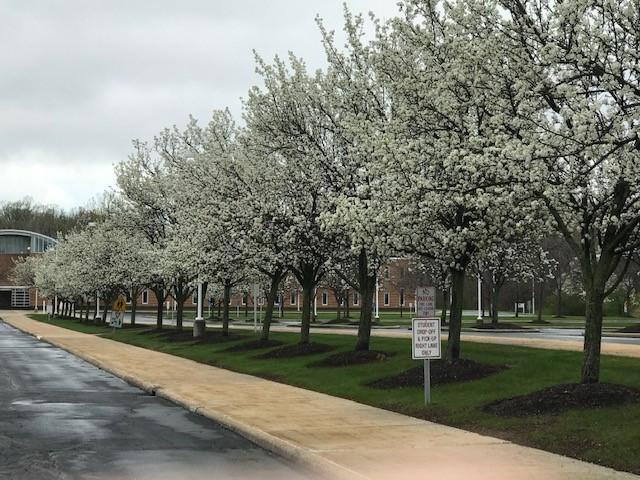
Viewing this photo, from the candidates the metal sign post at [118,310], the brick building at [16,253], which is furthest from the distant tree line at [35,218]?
the metal sign post at [118,310]

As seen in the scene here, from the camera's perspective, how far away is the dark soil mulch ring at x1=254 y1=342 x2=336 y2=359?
84.4 feet

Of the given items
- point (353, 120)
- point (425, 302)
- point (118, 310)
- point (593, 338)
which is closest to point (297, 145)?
point (353, 120)

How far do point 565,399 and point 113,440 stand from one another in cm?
695

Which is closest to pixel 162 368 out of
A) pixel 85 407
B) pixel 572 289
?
pixel 85 407

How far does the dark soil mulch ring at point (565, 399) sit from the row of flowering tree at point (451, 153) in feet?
1.70

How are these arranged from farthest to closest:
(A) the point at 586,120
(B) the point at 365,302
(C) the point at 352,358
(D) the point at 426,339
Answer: (B) the point at 365,302, (C) the point at 352,358, (D) the point at 426,339, (A) the point at 586,120

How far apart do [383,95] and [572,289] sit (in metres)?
54.0

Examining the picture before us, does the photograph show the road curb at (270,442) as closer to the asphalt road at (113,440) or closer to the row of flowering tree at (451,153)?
the asphalt road at (113,440)

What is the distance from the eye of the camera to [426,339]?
14.8 meters

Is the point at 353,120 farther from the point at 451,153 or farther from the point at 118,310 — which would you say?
the point at 118,310

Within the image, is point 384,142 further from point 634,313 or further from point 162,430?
point 634,313

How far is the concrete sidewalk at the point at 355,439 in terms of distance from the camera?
923 cm

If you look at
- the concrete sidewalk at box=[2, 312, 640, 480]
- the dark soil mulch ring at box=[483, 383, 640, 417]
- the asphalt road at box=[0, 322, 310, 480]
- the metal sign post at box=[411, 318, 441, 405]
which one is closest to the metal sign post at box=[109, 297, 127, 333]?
the asphalt road at box=[0, 322, 310, 480]

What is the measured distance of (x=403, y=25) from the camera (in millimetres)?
16031
